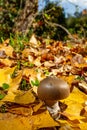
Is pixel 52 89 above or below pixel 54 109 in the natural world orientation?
above

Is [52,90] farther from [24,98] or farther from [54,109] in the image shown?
[24,98]

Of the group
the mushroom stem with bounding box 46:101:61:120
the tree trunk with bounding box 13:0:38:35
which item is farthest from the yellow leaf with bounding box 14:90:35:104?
the tree trunk with bounding box 13:0:38:35

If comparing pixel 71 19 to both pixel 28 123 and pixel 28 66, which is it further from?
pixel 28 123

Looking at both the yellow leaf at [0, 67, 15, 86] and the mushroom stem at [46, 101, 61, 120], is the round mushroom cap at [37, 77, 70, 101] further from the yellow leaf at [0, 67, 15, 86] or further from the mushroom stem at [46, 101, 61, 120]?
the yellow leaf at [0, 67, 15, 86]

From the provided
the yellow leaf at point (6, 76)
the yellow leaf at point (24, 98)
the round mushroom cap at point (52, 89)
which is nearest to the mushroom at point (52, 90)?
the round mushroom cap at point (52, 89)

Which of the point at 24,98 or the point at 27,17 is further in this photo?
the point at 27,17

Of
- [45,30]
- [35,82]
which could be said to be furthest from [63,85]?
[45,30]

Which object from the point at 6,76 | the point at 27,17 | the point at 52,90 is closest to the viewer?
the point at 52,90

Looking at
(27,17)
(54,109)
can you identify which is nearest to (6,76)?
(54,109)

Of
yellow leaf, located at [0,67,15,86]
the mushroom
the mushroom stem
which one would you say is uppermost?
the mushroom
